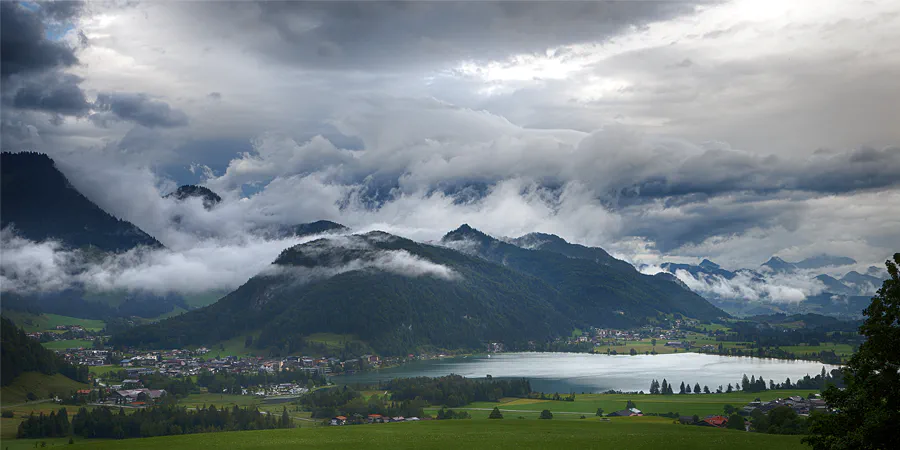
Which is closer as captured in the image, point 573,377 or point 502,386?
point 502,386

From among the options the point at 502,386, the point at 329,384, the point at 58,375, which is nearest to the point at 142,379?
the point at 58,375

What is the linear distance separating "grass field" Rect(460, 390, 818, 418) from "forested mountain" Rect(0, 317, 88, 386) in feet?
267

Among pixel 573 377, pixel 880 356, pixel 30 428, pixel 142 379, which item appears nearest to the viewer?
pixel 880 356

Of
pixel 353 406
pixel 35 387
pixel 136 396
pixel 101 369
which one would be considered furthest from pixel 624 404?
pixel 101 369

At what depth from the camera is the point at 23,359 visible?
12850 cm

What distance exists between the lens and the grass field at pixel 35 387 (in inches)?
4467

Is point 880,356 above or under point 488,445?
above

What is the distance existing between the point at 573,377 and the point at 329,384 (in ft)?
207

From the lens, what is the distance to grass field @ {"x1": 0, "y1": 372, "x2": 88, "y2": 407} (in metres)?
113

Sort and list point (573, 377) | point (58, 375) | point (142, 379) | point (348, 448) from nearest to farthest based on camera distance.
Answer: point (348, 448) → point (58, 375) → point (142, 379) → point (573, 377)

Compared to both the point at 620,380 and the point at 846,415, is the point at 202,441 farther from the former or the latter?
the point at 620,380

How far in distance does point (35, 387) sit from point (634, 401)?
105688 millimetres

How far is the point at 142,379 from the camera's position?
15500cm

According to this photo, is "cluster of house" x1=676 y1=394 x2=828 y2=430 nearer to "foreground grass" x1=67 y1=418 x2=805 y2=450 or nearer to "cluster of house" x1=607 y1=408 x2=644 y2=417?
"cluster of house" x1=607 y1=408 x2=644 y2=417
